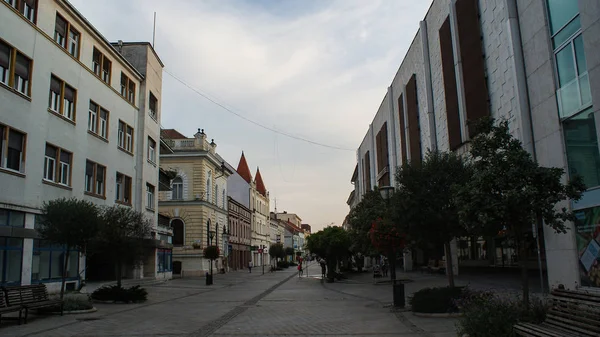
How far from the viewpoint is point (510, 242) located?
9.84 metres

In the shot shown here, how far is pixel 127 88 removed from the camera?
31.3 meters

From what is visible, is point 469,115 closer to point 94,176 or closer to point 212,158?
point 94,176

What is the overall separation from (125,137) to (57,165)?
8.78 metres

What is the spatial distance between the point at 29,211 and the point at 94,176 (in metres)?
6.74

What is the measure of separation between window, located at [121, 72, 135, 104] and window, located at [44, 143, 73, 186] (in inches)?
330

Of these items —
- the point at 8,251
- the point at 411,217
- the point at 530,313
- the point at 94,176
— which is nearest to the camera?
the point at 530,313

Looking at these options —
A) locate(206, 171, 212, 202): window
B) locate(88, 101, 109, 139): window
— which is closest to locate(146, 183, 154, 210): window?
locate(88, 101, 109, 139): window

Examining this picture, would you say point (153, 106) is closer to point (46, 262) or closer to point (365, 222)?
point (46, 262)

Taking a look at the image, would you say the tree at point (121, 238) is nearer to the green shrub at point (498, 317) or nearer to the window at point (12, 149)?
the window at point (12, 149)

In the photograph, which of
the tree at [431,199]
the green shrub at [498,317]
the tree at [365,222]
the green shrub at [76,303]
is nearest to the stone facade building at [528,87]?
the tree at [431,199]

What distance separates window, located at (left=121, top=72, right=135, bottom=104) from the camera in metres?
30.8

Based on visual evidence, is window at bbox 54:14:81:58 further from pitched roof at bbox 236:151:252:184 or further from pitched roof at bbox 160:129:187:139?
pitched roof at bbox 236:151:252:184

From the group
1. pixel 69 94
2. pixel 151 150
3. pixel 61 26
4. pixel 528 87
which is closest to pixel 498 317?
pixel 528 87

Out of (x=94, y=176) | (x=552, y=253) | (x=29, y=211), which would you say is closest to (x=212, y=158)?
(x=94, y=176)
